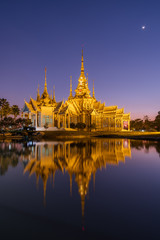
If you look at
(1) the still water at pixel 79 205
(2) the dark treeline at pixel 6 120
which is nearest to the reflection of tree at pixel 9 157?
(1) the still water at pixel 79 205

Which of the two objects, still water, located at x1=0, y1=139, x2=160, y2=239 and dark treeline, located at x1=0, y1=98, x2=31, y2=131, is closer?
still water, located at x1=0, y1=139, x2=160, y2=239

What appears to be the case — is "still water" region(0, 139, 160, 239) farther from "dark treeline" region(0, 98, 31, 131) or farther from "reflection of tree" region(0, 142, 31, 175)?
"dark treeline" region(0, 98, 31, 131)

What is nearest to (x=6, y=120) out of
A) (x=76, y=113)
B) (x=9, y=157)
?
(x=76, y=113)

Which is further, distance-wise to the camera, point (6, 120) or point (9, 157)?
point (6, 120)

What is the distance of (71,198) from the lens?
480 cm

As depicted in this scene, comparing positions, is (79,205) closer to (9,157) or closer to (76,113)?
(9,157)

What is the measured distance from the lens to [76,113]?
53.0 meters

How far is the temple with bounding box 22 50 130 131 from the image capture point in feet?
146

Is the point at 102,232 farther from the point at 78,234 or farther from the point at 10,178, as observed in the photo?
the point at 10,178

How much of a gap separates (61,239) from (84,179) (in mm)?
3449

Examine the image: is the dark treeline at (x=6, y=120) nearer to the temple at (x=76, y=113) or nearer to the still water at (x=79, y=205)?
the temple at (x=76, y=113)

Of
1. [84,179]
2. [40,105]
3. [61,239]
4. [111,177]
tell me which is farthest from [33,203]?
[40,105]

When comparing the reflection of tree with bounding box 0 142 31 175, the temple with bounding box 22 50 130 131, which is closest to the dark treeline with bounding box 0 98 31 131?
the temple with bounding box 22 50 130 131

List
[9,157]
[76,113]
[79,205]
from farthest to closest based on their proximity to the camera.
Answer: [76,113] < [9,157] < [79,205]
